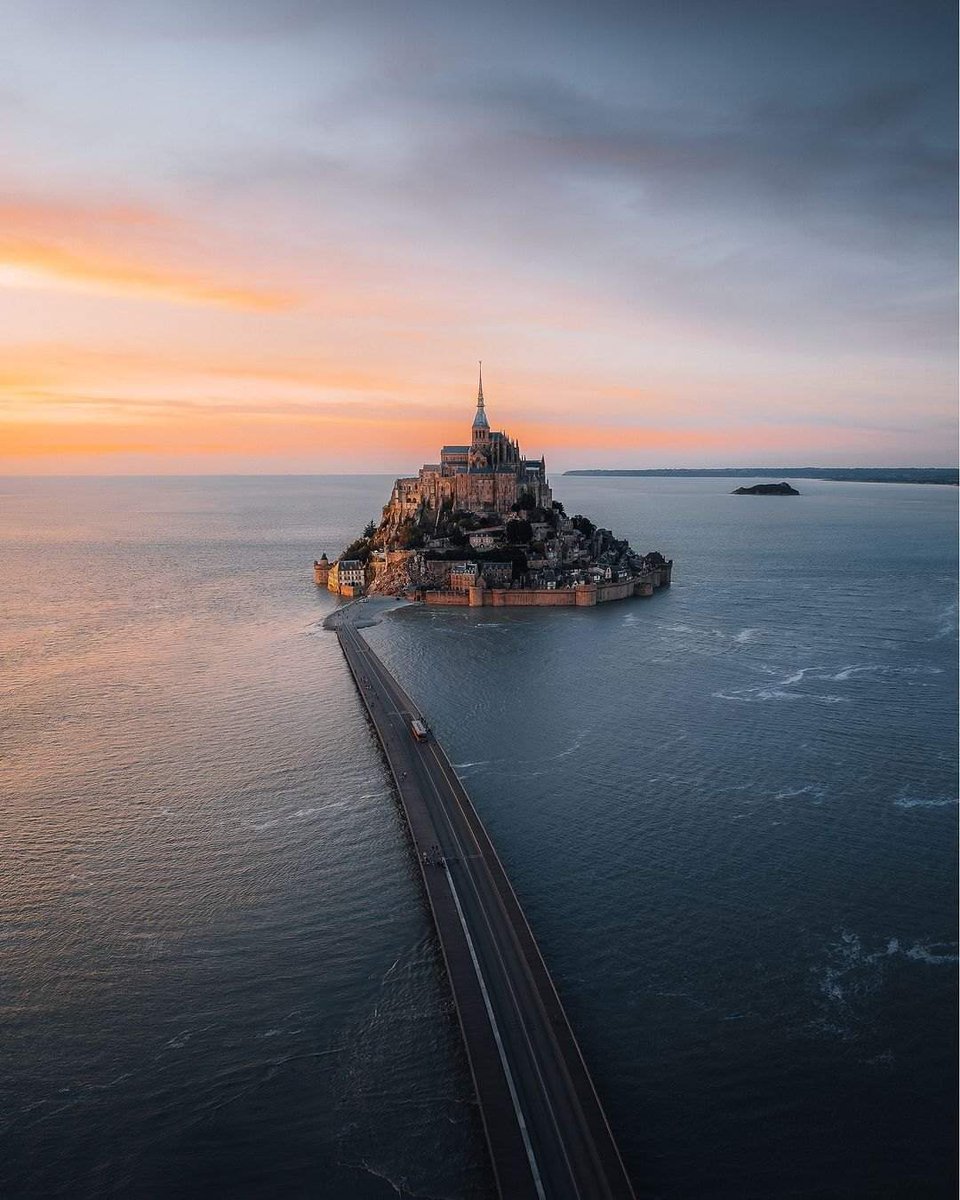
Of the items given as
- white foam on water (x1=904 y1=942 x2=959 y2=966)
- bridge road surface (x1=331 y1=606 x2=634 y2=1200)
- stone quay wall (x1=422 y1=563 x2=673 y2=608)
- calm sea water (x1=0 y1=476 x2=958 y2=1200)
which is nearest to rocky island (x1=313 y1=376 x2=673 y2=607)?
stone quay wall (x1=422 y1=563 x2=673 y2=608)

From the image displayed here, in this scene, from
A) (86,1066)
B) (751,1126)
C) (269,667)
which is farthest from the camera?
(269,667)

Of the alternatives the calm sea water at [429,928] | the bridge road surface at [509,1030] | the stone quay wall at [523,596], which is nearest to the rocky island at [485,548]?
the stone quay wall at [523,596]

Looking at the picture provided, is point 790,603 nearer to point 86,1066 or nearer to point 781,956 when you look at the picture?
point 781,956

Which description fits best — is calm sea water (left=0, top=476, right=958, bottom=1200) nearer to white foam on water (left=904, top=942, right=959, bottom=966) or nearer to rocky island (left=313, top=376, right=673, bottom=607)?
white foam on water (left=904, top=942, right=959, bottom=966)

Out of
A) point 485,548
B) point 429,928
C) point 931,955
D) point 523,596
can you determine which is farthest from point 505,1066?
point 485,548

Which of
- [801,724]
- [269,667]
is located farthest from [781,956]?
[269,667]

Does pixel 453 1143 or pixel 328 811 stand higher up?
pixel 328 811
